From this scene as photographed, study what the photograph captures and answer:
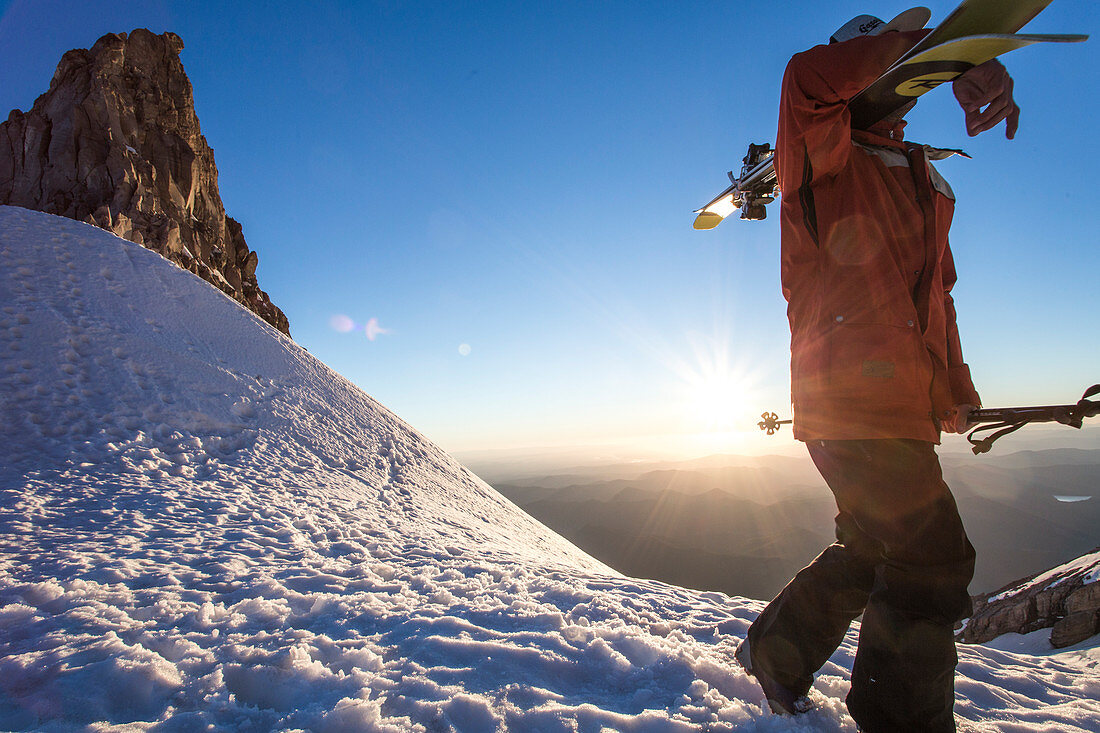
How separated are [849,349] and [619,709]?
153 centimetres

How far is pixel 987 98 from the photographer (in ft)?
4.65

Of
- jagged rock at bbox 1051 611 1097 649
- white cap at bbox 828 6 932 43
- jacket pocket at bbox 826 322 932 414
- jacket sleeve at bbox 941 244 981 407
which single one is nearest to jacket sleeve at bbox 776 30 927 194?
white cap at bbox 828 6 932 43

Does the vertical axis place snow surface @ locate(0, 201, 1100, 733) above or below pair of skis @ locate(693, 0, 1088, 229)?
below

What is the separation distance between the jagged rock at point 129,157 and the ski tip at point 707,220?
1076 inches

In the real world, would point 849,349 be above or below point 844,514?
above

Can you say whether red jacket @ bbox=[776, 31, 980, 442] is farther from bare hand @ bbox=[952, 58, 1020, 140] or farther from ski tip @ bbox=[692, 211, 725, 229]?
ski tip @ bbox=[692, 211, 725, 229]

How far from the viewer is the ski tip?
3254mm

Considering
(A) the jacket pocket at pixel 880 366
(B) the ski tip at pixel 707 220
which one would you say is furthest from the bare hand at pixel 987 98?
(B) the ski tip at pixel 707 220

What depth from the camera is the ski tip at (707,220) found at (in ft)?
10.7

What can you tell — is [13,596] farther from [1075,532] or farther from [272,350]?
[1075,532]

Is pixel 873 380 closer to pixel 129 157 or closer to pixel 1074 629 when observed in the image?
pixel 1074 629

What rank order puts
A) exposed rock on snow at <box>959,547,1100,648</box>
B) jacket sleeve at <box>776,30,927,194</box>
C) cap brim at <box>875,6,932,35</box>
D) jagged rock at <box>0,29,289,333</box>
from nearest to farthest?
jacket sleeve at <box>776,30,927,194</box>, cap brim at <box>875,6,932,35</box>, exposed rock on snow at <box>959,547,1100,648</box>, jagged rock at <box>0,29,289,333</box>

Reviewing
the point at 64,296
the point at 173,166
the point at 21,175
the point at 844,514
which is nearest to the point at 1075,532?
the point at 844,514

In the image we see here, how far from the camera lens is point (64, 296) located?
16.8 ft
